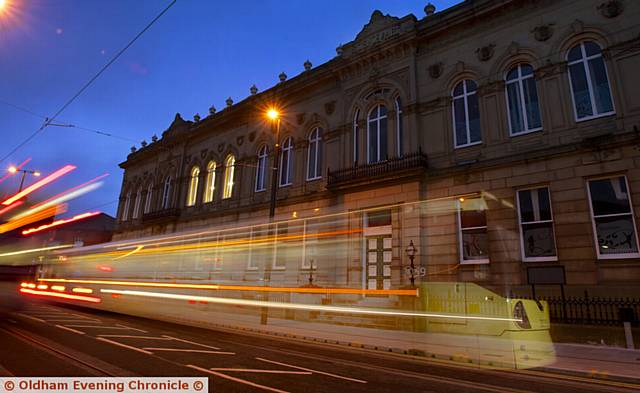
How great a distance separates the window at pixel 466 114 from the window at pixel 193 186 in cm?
2184

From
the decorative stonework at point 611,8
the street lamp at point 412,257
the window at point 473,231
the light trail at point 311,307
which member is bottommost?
the light trail at point 311,307

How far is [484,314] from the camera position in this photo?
43.9 feet

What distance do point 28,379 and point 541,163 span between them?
16305mm

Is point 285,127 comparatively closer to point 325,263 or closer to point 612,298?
point 325,263

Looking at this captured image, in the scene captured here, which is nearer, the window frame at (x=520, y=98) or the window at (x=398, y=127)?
the window frame at (x=520, y=98)

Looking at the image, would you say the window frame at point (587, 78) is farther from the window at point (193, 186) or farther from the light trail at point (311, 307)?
the window at point (193, 186)

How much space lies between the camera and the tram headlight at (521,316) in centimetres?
1116

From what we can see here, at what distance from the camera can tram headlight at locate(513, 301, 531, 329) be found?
1116cm

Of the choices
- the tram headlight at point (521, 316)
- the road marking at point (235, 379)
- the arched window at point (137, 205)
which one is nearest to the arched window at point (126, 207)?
the arched window at point (137, 205)

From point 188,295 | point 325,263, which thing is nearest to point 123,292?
point 188,295

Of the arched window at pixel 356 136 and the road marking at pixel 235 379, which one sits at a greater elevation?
the arched window at pixel 356 136

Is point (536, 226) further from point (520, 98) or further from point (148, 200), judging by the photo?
point (148, 200)

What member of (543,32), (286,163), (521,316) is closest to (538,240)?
(521,316)

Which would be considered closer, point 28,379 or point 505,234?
point 28,379
